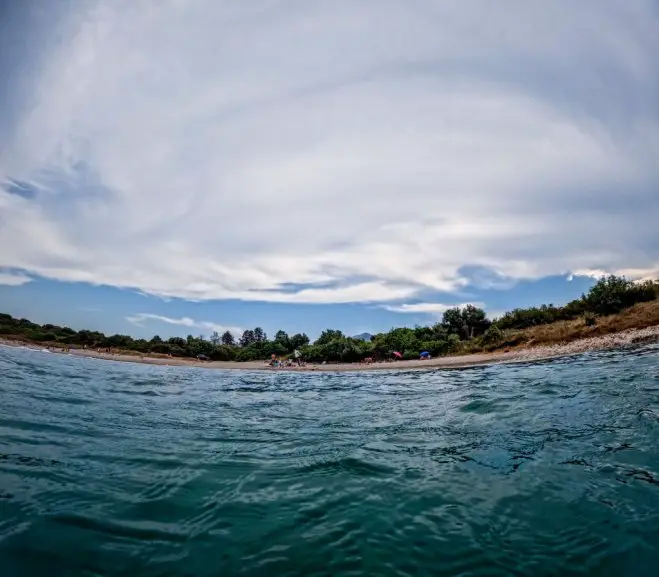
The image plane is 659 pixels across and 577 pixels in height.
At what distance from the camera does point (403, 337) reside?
166 feet

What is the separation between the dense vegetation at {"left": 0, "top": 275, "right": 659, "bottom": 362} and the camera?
36.4m

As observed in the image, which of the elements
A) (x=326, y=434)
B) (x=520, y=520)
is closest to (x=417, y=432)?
(x=326, y=434)

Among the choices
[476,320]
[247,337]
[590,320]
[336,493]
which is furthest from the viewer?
[247,337]

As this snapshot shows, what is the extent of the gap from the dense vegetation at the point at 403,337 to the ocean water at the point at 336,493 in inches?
1196

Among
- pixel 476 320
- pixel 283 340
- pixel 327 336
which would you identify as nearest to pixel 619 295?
pixel 476 320

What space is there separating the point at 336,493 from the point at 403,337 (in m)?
46.0

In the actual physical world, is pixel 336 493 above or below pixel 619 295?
below

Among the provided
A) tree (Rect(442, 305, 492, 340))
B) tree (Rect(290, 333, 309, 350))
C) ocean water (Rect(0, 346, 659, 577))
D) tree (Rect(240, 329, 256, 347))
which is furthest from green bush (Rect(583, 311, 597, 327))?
tree (Rect(240, 329, 256, 347))

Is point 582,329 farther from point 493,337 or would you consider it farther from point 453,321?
point 453,321

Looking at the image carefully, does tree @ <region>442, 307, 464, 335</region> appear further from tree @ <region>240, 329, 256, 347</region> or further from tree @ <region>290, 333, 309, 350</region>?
tree @ <region>240, 329, 256, 347</region>

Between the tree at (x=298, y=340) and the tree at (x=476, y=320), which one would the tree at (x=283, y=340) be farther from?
the tree at (x=476, y=320)

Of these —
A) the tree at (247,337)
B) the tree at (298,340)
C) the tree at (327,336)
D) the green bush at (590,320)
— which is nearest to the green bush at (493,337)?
the green bush at (590,320)

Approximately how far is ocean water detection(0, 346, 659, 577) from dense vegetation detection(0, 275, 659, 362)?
30372 mm

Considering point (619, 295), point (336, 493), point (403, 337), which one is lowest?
point (336, 493)
